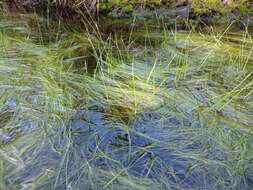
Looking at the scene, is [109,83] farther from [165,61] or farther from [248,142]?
[248,142]

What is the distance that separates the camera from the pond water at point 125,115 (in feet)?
6.33

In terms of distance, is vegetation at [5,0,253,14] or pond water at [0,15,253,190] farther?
vegetation at [5,0,253,14]

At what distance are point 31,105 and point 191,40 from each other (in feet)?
6.13

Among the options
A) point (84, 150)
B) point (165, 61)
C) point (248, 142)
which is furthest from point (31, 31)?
point (248, 142)

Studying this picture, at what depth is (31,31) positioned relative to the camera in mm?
3895

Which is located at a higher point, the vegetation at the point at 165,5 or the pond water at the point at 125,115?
the vegetation at the point at 165,5

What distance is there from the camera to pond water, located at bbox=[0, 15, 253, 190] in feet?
6.33

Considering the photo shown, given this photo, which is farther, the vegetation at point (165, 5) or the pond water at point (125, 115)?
the vegetation at point (165, 5)

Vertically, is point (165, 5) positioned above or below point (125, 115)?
above

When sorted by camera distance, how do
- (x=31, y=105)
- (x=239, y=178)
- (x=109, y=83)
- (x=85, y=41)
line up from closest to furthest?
(x=239, y=178) < (x=31, y=105) < (x=109, y=83) < (x=85, y=41)

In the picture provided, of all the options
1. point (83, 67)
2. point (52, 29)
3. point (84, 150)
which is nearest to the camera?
point (84, 150)

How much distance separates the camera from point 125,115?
242 centimetres

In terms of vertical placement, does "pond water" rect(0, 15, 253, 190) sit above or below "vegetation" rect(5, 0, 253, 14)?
below

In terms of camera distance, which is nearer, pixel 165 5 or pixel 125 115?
pixel 125 115
